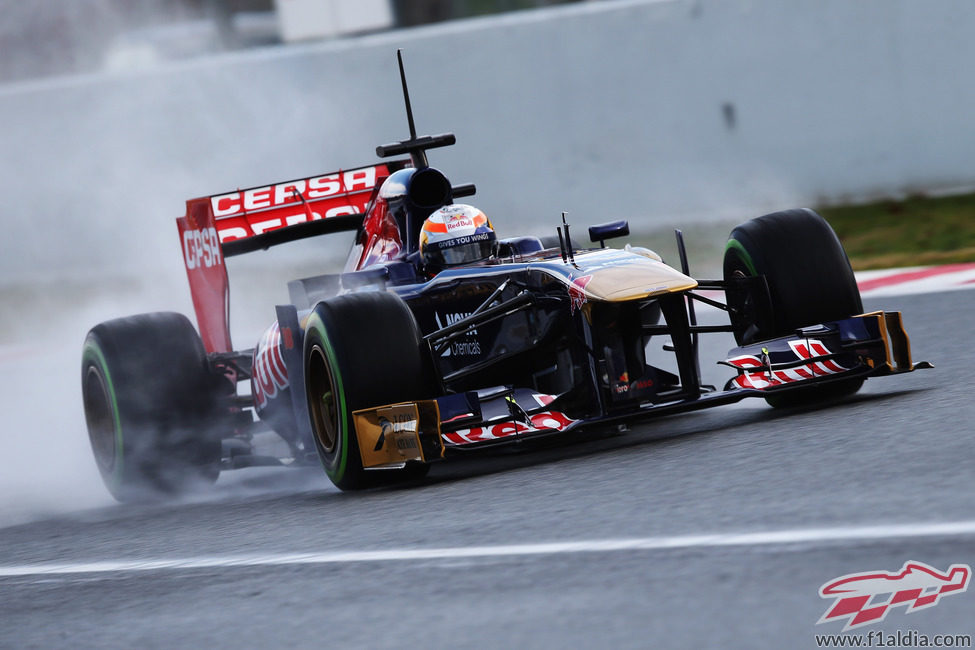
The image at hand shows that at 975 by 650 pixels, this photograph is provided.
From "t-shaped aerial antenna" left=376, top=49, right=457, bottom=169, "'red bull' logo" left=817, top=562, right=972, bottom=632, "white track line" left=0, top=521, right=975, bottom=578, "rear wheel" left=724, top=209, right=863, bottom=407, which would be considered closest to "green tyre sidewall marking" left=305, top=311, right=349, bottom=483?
"white track line" left=0, top=521, right=975, bottom=578

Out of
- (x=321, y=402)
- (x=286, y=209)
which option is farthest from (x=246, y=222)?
(x=321, y=402)

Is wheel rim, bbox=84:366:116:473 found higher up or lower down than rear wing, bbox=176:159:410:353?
lower down

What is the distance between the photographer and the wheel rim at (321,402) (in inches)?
272

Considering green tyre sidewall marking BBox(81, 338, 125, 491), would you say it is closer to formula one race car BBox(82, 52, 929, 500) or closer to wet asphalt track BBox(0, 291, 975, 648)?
formula one race car BBox(82, 52, 929, 500)

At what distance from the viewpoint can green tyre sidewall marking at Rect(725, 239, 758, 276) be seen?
23.4 feet

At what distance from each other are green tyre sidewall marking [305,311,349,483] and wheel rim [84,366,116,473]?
2.05 meters

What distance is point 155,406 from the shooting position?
26.5ft

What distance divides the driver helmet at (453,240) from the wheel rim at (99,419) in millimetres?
1963

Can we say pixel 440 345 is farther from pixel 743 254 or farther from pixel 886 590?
pixel 886 590

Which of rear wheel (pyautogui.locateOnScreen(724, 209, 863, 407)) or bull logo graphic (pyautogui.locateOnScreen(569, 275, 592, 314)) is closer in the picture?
bull logo graphic (pyautogui.locateOnScreen(569, 275, 592, 314))

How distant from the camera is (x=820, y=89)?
14.4 metres

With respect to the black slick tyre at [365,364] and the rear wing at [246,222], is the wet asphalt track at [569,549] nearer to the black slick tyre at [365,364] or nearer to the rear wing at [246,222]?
the black slick tyre at [365,364]

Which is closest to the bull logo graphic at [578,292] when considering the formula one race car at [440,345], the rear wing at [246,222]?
the formula one race car at [440,345]

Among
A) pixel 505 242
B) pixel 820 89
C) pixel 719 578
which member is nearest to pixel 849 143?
pixel 820 89
